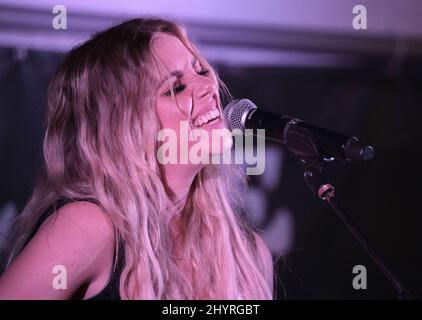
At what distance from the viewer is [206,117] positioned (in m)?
1.24

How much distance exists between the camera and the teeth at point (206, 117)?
48.4 inches

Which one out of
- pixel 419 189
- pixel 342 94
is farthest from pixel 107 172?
pixel 419 189

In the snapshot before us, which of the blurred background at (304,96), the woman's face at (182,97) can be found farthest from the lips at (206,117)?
the blurred background at (304,96)

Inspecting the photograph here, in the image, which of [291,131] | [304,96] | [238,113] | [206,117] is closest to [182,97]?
[206,117]

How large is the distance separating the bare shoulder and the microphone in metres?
0.35

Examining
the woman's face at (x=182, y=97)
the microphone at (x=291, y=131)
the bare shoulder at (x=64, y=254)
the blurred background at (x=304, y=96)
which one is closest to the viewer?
the microphone at (x=291, y=131)

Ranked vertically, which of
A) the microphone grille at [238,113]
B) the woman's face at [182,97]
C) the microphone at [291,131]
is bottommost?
the microphone at [291,131]

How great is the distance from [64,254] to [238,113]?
44 cm

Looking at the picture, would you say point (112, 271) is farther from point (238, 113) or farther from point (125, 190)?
point (238, 113)

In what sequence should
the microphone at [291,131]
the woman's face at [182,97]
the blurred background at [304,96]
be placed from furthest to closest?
the blurred background at [304,96] < the woman's face at [182,97] < the microphone at [291,131]

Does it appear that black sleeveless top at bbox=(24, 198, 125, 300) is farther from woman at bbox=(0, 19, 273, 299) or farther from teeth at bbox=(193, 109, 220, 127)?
teeth at bbox=(193, 109, 220, 127)

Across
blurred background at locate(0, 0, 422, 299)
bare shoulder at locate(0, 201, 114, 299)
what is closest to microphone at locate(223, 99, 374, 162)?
bare shoulder at locate(0, 201, 114, 299)

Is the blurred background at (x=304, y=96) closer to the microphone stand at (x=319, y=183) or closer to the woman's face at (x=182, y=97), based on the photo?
the woman's face at (x=182, y=97)
